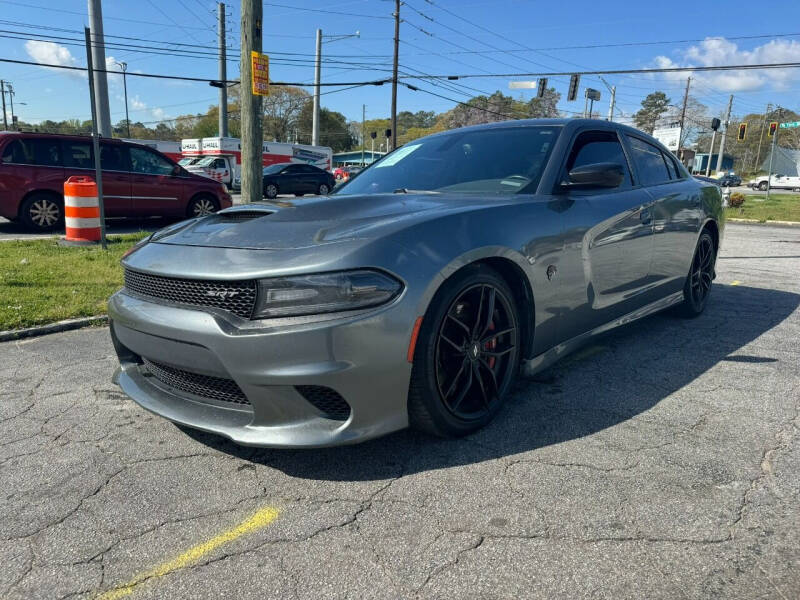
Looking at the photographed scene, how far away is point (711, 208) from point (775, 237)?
9797 mm

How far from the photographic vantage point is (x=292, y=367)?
6.98 feet

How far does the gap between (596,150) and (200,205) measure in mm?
9793

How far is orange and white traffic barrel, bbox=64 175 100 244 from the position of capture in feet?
26.9

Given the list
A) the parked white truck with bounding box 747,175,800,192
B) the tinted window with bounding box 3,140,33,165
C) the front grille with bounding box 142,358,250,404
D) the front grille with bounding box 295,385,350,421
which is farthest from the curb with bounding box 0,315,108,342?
the parked white truck with bounding box 747,175,800,192

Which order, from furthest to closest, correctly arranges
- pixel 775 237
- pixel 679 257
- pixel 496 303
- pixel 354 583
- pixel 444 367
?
pixel 775 237 < pixel 679 257 < pixel 496 303 < pixel 444 367 < pixel 354 583

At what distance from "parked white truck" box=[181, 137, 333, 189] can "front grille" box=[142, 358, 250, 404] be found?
24.2 meters

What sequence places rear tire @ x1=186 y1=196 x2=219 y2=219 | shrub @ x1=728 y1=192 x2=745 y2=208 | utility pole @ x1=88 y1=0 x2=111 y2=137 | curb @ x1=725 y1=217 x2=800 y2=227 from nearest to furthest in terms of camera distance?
1. rear tire @ x1=186 y1=196 x2=219 y2=219
2. curb @ x1=725 y1=217 x2=800 y2=227
3. utility pole @ x1=88 y1=0 x2=111 y2=137
4. shrub @ x1=728 y1=192 x2=745 y2=208

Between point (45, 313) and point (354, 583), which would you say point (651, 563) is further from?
point (45, 313)

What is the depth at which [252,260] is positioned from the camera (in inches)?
88.4

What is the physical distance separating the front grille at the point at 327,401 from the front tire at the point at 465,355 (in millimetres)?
309

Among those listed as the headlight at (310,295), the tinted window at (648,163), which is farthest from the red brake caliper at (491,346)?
the tinted window at (648,163)

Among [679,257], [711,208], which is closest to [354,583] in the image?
[679,257]

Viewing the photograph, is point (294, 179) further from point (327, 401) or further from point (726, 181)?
point (327, 401)

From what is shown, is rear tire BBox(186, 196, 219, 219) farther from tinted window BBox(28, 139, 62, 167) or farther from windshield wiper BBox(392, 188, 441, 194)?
windshield wiper BBox(392, 188, 441, 194)
